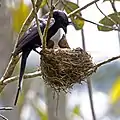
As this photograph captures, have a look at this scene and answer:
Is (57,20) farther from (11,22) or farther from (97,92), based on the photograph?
(97,92)

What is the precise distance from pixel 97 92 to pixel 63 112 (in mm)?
2158

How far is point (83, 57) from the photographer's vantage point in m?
2.04

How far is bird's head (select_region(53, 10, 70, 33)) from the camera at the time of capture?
2.24 metres

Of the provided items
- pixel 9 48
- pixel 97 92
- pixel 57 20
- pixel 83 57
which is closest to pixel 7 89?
pixel 9 48

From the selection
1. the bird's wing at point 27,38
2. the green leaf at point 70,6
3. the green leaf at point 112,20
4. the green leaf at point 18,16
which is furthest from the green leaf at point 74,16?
the green leaf at point 18,16

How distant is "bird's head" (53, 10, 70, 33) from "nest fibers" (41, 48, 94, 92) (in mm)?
239

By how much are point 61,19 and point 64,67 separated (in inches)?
13.0

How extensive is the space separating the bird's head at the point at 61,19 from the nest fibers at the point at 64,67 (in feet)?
0.79

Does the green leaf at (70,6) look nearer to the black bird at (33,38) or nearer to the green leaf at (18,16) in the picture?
the black bird at (33,38)

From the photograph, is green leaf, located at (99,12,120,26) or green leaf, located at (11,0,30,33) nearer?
green leaf, located at (99,12,120,26)

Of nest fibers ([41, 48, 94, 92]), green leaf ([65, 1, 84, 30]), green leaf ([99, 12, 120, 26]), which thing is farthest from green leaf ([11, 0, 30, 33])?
nest fibers ([41, 48, 94, 92])

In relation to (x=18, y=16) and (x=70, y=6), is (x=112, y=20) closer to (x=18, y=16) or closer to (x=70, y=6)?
(x=70, y=6)

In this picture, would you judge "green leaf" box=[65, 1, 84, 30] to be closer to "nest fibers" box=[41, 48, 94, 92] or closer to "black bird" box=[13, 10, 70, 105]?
"black bird" box=[13, 10, 70, 105]

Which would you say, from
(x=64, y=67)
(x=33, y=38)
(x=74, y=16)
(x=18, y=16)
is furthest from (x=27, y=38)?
(x=18, y=16)
